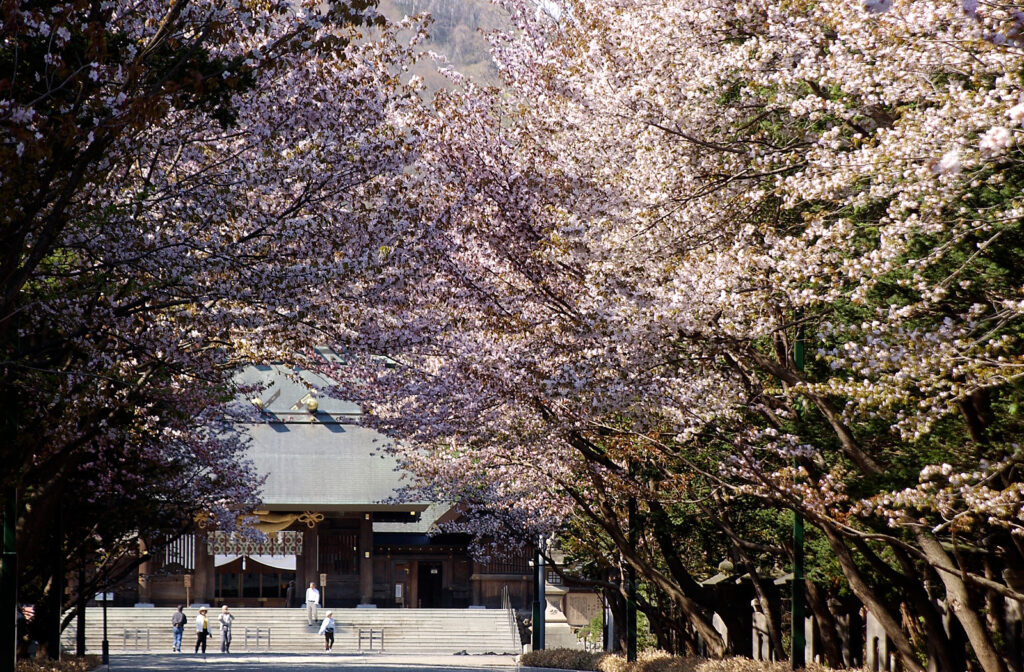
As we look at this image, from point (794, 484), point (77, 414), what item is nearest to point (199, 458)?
point (77, 414)

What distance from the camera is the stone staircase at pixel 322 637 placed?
147 ft

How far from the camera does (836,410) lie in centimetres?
1277

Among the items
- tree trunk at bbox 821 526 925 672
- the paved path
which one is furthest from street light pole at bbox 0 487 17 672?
tree trunk at bbox 821 526 925 672

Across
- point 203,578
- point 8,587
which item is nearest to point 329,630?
point 203,578

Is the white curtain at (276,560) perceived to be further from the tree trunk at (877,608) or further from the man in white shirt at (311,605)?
the tree trunk at (877,608)

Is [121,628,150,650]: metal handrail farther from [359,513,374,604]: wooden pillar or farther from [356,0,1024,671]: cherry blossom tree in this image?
[356,0,1024,671]: cherry blossom tree

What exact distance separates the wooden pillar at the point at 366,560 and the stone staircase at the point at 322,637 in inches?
112

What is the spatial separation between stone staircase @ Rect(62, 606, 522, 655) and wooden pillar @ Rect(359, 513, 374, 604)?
2.85 metres

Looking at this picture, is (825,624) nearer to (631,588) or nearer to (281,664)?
(631,588)

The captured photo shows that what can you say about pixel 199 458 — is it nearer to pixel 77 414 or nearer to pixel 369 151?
pixel 77 414

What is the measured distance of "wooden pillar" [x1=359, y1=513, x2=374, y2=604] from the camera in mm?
52781

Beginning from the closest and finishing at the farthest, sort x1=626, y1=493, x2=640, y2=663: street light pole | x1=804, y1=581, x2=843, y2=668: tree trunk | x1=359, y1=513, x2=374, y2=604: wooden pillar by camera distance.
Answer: x1=804, y1=581, x2=843, y2=668: tree trunk
x1=626, y1=493, x2=640, y2=663: street light pole
x1=359, y1=513, x2=374, y2=604: wooden pillar

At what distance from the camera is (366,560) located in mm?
52938

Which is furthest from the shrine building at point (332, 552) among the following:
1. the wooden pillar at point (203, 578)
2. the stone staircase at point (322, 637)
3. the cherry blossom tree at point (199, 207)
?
the cherry blossom tree at point (199, 207)
